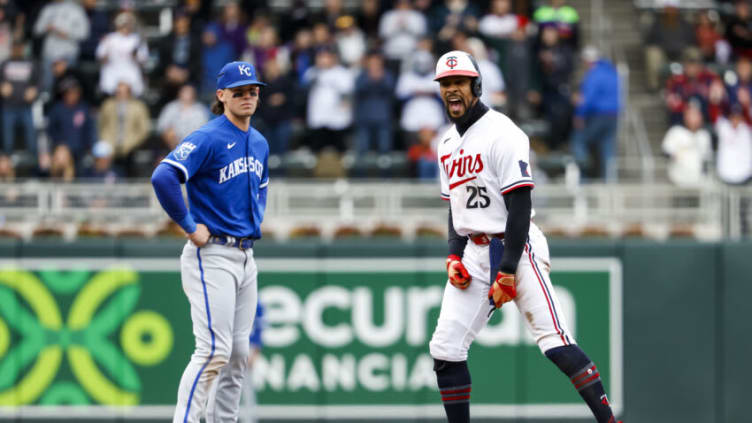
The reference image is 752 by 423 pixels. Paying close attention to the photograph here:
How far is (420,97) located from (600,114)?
221 cm

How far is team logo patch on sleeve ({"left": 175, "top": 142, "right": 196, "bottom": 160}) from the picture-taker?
263 inches

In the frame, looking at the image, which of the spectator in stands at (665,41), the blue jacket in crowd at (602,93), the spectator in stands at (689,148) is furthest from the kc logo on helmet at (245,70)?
the spectator in stands at (665,41)

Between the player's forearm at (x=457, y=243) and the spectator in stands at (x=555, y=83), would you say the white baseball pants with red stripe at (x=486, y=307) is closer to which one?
the player's forearm at (x=457, y=243)

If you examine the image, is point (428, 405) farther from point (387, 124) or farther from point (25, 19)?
point (25, 19)

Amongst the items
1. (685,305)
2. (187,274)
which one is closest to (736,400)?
(685,305)

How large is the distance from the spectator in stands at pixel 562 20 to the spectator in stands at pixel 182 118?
190 inches

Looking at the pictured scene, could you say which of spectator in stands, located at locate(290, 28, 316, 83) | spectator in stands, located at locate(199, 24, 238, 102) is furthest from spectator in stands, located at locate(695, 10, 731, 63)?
spectator in stands, located at locate(199, 24, 238, 102)

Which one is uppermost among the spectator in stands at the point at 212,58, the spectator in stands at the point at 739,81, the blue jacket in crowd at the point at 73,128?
the spectator in stands at the point at 212,58

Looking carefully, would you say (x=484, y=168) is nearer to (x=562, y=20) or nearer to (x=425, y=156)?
(x=425, y=156)

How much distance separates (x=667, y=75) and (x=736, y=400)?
21.2ft

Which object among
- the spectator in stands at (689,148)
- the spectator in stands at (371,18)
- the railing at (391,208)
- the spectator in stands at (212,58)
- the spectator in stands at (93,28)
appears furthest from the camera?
the spectator in stands at (371,18)

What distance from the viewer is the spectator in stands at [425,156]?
43.2 ft

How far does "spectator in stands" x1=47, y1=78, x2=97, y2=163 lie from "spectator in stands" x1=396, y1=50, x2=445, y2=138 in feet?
12.5

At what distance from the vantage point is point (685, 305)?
10953 millimetres
